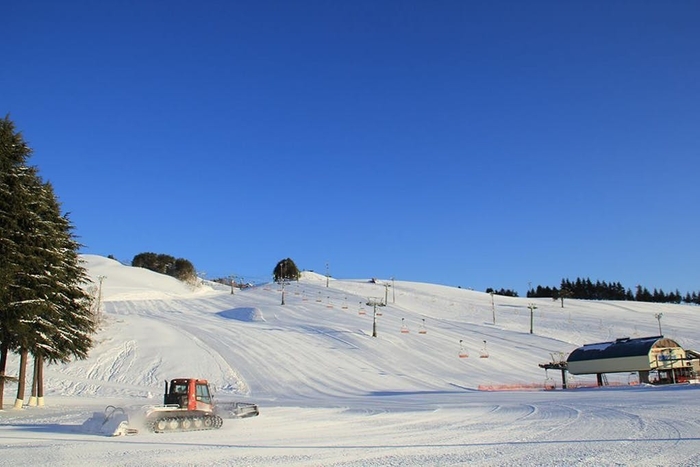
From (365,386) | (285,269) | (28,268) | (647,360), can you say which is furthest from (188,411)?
(285,269)

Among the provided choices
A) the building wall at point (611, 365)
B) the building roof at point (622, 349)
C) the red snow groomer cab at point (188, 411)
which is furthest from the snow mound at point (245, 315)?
the red snow groomer cab at point (188, 411)

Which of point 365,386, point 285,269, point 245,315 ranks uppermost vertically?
point 285,269

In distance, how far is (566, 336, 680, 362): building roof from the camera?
42750 millimetres

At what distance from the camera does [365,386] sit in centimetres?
4303

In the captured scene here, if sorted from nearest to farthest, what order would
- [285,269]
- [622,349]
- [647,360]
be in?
[647,360] < [622,349] < [285,269]

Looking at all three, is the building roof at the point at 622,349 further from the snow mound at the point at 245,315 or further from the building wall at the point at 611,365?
the snow mound at the point at 245,315

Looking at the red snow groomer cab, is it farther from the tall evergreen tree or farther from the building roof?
the building roof

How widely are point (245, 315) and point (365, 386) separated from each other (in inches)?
1520

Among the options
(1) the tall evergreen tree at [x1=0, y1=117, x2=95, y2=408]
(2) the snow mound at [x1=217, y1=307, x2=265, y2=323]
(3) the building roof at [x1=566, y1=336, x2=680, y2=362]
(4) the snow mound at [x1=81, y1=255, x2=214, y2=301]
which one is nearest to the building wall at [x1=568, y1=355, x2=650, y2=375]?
(3) the building roof at [x1=566, y1=336, x2=680, y2=362]

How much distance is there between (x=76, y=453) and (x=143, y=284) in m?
127

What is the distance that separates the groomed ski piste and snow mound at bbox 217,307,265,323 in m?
0.54

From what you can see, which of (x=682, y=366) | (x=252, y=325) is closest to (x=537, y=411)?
(x=682, y=366)

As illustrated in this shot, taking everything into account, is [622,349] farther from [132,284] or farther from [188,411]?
[132,284]

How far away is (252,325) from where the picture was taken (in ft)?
223
